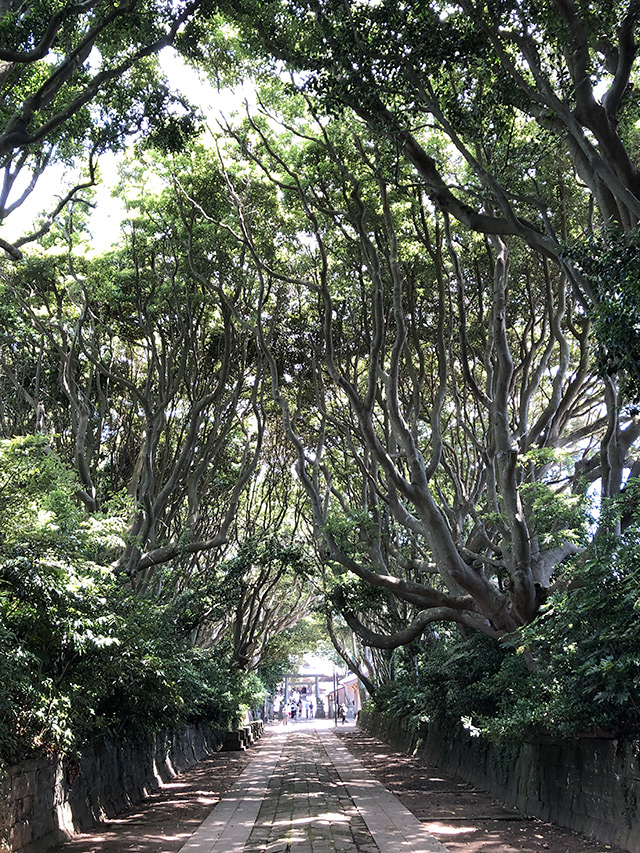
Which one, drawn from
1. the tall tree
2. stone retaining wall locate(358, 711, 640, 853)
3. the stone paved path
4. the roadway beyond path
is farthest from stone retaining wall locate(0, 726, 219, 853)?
stone retaining wall locate(358, 711, 640, 853)

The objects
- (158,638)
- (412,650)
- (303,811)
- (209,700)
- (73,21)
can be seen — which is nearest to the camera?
(73,21)

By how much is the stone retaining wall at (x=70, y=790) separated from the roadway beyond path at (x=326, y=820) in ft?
0.78

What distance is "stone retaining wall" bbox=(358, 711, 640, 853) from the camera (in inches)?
251

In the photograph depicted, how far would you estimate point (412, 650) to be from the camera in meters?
19.1

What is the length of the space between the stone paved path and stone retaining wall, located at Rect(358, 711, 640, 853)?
4.93 ft

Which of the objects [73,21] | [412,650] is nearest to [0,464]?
[73,21]

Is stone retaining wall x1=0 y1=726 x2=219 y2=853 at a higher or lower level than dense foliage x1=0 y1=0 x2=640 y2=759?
lower

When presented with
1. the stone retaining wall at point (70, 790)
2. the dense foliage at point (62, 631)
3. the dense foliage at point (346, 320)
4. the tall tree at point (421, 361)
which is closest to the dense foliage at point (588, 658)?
the dense foliage at point (346, 320)

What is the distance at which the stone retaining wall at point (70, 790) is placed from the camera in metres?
6.23

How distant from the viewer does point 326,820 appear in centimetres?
816

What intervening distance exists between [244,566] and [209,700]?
3.36 meters

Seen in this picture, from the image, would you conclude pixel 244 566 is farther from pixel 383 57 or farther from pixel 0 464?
pixel 383 57

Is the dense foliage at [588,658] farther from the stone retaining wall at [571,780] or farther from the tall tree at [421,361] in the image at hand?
the tall tree at [421,361]

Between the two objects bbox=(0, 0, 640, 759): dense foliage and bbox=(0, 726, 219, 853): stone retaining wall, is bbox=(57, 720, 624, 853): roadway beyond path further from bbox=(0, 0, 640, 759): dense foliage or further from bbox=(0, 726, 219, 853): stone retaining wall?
bbox=(0, 0, 640, 759): dense foliage
